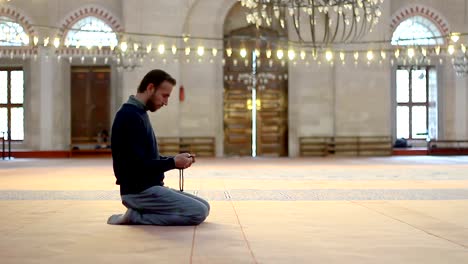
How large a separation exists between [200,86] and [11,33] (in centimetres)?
681

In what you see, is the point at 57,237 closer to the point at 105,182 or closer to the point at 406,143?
the point at 105,182

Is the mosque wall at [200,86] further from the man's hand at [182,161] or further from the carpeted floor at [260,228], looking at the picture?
the man's hand at [182,161]

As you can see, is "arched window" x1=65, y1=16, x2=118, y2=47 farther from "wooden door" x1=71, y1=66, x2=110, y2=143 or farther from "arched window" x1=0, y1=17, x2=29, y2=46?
"arched window" x1=0, y1=17, x2=29, y2=46

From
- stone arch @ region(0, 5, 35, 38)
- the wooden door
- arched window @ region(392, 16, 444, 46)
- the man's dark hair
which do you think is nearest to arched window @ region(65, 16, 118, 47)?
the wooden door

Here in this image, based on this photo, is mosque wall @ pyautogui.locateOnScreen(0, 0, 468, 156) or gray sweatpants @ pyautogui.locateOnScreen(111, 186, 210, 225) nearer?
gray sweatpants @ pyautogui.locateOnScreen(111, 186, 210, 225)

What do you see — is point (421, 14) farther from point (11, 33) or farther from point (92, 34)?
point (11, 33)

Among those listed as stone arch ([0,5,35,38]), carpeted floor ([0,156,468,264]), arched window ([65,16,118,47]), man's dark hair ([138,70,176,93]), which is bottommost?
carpeted floor ([0,156,468,264])


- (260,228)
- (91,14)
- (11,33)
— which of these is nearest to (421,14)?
(91,14)

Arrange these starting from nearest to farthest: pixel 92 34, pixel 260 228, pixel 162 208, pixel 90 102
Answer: pixel 260 228
pixel 162 208
pixel 92 34
pixel 90 102

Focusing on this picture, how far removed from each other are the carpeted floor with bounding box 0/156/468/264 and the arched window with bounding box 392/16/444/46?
47.0ft

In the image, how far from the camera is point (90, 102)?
2336 centimetres

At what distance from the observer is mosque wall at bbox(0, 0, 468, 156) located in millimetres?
22172

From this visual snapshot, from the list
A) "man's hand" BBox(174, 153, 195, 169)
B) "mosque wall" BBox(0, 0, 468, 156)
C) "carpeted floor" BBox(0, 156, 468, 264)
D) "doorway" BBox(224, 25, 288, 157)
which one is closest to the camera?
"carpeted floor" BBox(0, 156, 468, 264)

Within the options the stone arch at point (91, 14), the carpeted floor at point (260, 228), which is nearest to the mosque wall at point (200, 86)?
the stone arch at point (91, 14)
